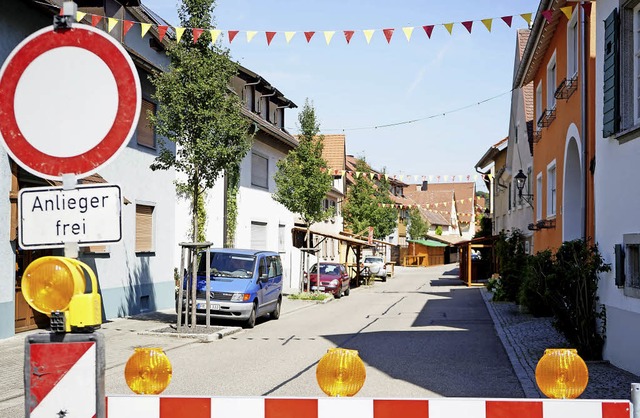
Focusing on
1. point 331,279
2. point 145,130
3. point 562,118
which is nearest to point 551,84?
point 562,118

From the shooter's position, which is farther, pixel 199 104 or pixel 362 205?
pixel 362 205

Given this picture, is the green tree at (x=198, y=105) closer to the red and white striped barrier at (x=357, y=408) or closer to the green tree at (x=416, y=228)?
the red and white striped barrier at (x=357, y=408)

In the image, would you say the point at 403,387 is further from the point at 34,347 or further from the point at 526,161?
the point at 526,161

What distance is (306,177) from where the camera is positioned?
29844 millimetres

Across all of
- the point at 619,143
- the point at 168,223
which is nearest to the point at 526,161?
the point at 168,223

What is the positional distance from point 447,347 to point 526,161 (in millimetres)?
14929

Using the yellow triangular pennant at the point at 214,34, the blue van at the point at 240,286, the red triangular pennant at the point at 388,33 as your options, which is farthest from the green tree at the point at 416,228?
the red triangular pennant at the point at 388,33

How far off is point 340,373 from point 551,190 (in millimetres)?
16818

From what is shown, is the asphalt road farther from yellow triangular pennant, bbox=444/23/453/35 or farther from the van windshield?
yellow triangular pennant, bbox=444/23/453/35

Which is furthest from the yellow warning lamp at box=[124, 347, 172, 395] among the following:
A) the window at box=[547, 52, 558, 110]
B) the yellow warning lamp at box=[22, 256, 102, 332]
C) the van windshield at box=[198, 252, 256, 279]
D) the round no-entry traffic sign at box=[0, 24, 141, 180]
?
the window at box=[547, 52, 558, 110]

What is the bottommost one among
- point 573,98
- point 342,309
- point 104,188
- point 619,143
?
point 342,309

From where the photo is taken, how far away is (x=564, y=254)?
12.1 m

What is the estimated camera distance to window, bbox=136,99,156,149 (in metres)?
19.5

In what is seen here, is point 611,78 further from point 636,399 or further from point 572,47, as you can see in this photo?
point 636,399
